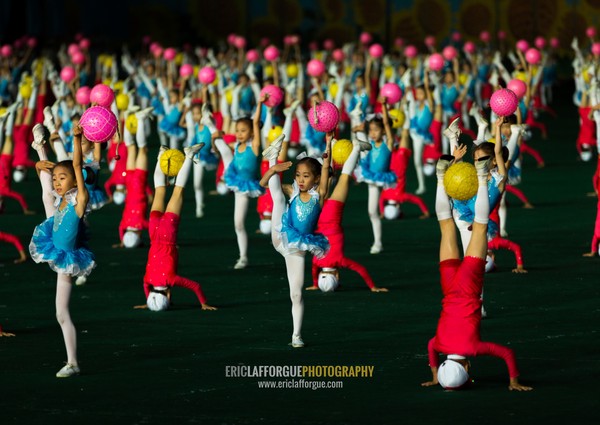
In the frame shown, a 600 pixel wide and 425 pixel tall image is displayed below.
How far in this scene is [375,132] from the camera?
16062mm

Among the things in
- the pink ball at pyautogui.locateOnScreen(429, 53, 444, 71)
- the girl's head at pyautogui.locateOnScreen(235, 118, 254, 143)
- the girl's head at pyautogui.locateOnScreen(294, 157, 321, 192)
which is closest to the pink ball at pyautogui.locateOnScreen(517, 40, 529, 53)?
the pink ball at pyautogui.locateOnScreen(429, 53, 444, 71)

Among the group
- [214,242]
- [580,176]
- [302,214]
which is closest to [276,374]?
[302,214]

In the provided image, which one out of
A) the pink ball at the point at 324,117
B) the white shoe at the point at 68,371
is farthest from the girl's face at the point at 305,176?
the white shoe at the point at 68,371

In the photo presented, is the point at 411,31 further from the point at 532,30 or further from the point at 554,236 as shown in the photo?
the point at 554,236

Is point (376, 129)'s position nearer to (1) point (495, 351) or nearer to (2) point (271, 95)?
(2) point (271, 95)

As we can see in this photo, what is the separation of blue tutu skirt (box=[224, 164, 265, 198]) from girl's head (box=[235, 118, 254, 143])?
0.34m

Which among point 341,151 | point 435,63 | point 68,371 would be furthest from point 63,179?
point 435,63

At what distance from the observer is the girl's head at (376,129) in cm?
1606

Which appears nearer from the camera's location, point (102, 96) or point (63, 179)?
point (63, 179)

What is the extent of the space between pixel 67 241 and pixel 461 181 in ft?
8.96

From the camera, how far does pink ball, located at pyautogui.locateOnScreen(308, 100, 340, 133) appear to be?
1125 centimetres

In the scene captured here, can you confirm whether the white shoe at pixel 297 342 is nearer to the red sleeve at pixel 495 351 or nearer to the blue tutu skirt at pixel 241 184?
the red sleeve at pixel 495 351

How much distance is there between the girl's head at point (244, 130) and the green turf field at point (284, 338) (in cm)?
134

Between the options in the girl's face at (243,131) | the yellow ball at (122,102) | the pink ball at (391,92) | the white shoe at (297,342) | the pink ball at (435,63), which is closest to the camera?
the white shoe at (297,342)
